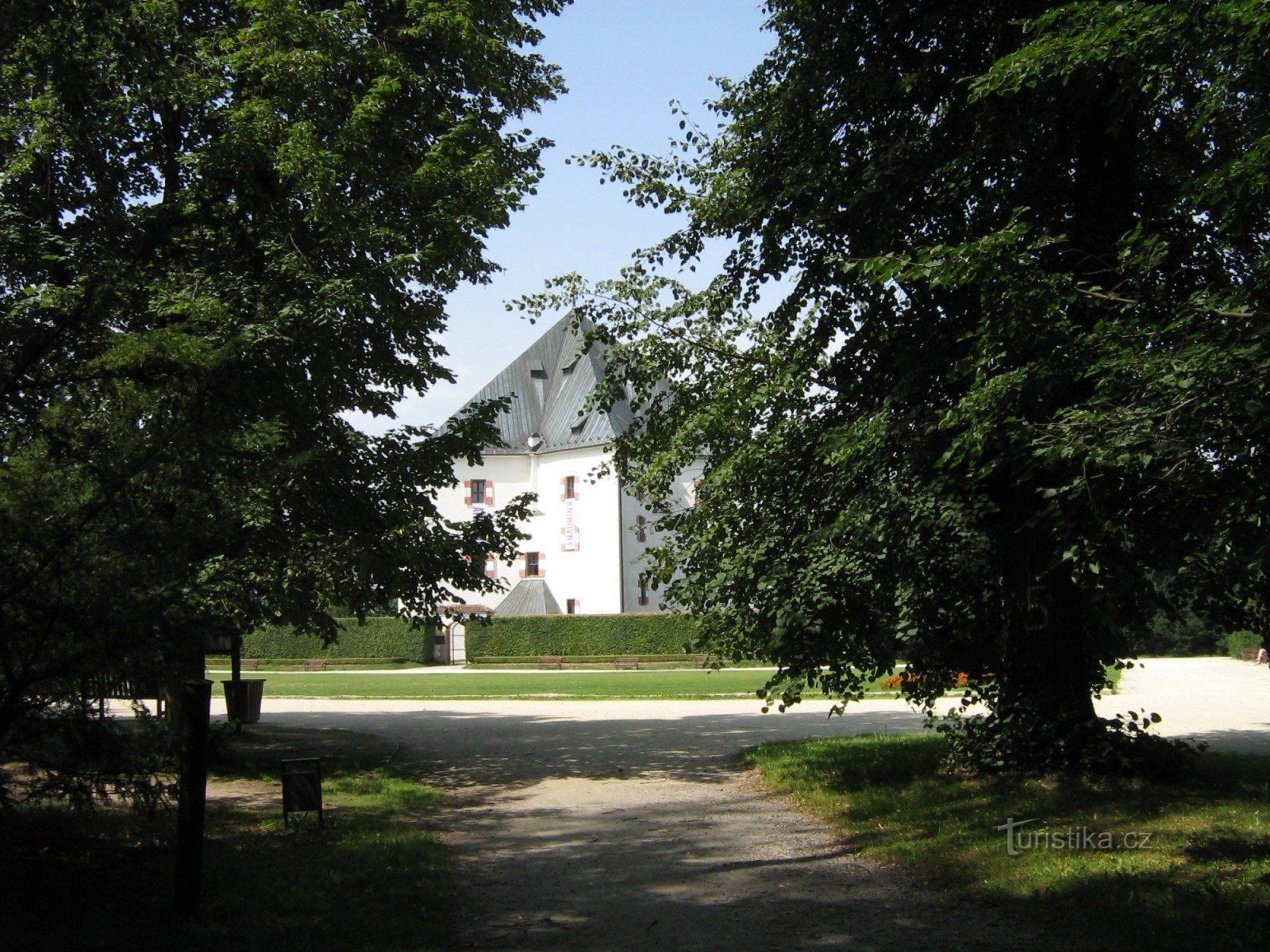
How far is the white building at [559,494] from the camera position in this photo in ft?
195

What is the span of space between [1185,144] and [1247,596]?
4.65 m

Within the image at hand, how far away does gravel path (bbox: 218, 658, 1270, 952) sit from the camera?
6922 mm

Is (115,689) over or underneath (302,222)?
underneath

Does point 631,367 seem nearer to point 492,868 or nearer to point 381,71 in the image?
point 381,71

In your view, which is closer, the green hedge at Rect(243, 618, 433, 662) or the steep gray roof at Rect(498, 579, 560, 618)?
the green hedge at Rect(243, 618, 433, 662)

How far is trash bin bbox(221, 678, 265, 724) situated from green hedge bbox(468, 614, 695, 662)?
1038 inches

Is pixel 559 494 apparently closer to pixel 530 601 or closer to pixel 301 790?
pixel 530 601

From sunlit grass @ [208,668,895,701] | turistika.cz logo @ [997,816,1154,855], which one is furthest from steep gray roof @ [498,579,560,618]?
turistika.cz logo @ [997,816,1154,855]

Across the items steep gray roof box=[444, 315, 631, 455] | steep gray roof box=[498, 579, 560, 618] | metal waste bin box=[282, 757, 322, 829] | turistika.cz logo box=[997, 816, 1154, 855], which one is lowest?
turistika.cz logo box=[997, 816, 1154, 855]

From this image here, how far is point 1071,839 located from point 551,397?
2270 inches

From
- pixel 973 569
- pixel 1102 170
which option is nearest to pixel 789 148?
pixel 1102 170

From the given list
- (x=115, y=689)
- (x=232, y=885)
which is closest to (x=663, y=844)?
(x=232, y=885)

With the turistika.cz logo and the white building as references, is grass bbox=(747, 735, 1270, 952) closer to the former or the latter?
the turistika.cz logo

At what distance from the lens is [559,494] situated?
62.1 metres
